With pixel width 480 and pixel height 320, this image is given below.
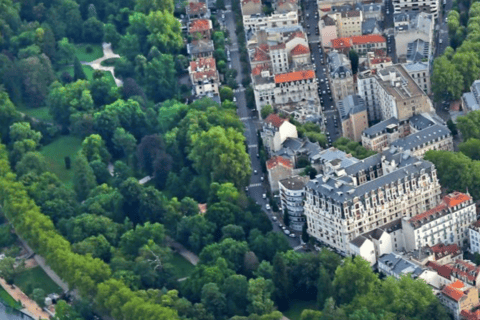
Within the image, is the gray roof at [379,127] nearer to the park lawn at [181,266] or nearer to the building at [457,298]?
the park lawn at [181,266]

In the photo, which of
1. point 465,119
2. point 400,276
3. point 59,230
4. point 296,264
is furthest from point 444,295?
point 59,230

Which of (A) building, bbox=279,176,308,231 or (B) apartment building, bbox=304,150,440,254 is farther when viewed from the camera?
(A) building, bbox=279,176,308,231

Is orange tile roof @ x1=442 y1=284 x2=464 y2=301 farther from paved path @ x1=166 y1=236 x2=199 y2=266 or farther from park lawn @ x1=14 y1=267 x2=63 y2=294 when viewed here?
park lawn @ x1=14 y1=267 x2=63 y2=294

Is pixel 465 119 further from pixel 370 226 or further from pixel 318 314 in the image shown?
pixel 318 314

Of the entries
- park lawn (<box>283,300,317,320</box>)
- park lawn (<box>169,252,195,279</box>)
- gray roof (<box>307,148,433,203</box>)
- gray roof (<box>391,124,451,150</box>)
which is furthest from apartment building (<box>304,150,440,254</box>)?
park lawn (<box>169,252,195,279</box>)

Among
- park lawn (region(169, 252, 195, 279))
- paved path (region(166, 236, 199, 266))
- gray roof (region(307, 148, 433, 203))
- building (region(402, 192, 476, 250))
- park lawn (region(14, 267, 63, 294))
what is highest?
gray roof (region(307, 148, 433, 203))

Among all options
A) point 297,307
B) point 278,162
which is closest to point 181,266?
point 278,162

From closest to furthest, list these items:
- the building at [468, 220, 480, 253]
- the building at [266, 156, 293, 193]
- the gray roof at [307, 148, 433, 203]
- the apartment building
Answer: the building at [468, 220, 480, 253], the apartment building, the gray roof at [307, 148, 433, 203], the building at [266, 156, 293, 193]
